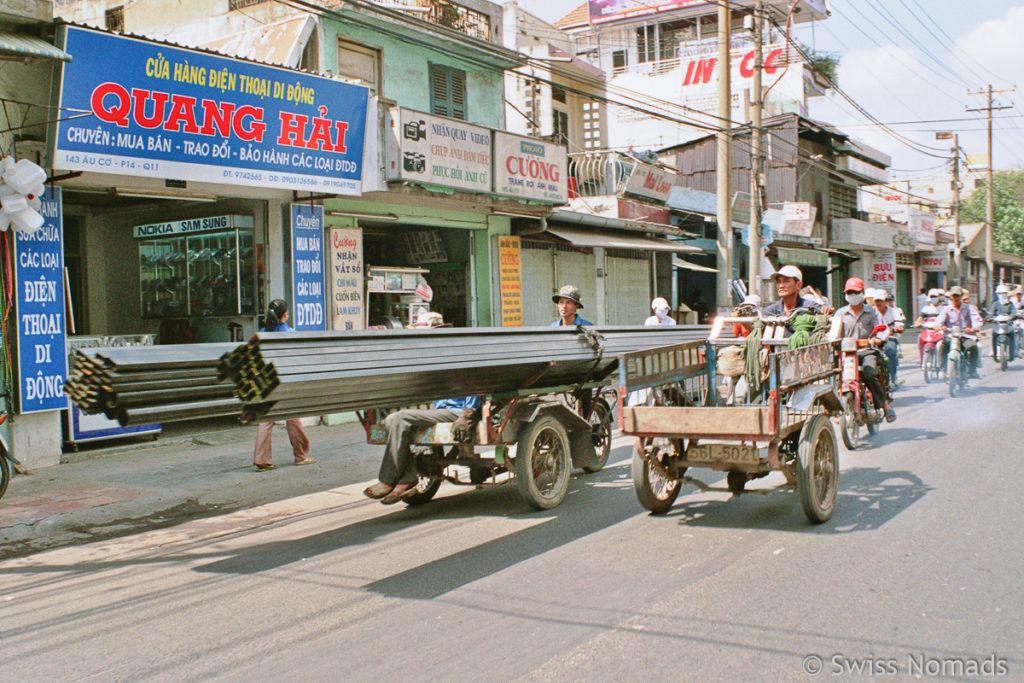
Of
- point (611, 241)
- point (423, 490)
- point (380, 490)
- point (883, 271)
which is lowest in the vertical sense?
point (423, 490)

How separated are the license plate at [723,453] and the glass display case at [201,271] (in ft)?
27.2

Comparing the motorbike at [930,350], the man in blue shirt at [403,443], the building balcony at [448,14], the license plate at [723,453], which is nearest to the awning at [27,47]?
the man in blue shirt at [403,443]

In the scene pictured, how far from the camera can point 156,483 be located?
9305 millimetres

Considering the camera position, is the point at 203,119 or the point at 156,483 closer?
the point at 156,483

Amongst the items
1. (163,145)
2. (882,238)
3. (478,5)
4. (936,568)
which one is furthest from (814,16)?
(936,568)

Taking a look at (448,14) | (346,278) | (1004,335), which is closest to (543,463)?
(346,278)

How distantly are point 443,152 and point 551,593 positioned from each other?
33.3ft

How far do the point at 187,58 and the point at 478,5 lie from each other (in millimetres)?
8806

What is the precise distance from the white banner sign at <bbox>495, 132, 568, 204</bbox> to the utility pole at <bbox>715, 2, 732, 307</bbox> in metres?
2.98

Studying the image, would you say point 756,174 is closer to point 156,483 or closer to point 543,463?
point 543,463

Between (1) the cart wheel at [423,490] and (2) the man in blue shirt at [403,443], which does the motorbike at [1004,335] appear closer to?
(1) the cart wheel at [423,490]

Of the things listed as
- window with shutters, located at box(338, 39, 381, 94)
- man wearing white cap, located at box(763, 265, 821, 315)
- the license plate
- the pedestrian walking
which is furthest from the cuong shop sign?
the license plate

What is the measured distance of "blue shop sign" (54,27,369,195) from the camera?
9852 mm

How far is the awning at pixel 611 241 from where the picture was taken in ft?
58.3
